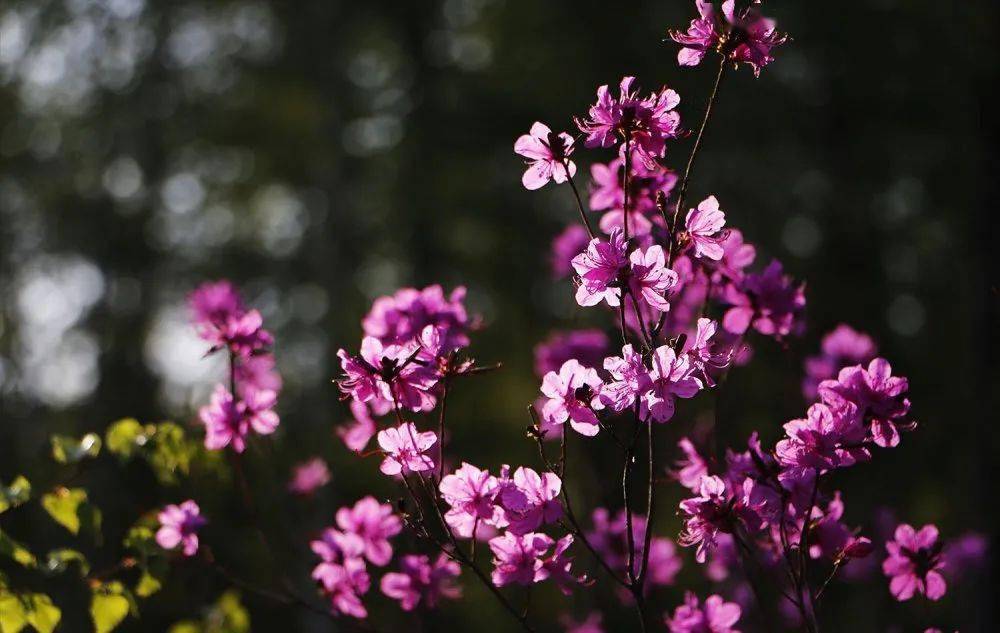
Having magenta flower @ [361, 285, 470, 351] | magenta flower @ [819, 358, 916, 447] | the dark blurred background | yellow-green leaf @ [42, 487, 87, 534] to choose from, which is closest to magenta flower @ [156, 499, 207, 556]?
yellow-green leaf @ [42, 487, 87, 534]

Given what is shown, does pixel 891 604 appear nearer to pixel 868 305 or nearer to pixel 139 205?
Answer: pixel 868 305

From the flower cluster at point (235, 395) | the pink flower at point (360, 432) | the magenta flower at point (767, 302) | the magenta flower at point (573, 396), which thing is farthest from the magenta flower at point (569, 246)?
the magenta flower at point (573, 396)

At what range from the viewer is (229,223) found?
1076cm

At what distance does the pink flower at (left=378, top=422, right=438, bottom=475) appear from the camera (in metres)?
1.63

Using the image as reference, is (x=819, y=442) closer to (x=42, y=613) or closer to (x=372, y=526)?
(x=372, y=526)

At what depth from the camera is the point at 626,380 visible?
57.6 inches

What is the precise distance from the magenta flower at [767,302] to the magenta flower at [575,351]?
0.96 meters

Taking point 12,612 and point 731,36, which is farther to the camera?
point 12,612

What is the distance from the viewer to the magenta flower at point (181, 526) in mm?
2062

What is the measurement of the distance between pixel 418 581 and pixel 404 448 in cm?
48

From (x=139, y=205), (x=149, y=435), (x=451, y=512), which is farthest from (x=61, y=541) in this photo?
(x=451, y=512)

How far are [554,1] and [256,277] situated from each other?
424 centimetres

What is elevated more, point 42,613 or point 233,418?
point 233,418

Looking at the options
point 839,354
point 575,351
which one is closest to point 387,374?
point 839,354
